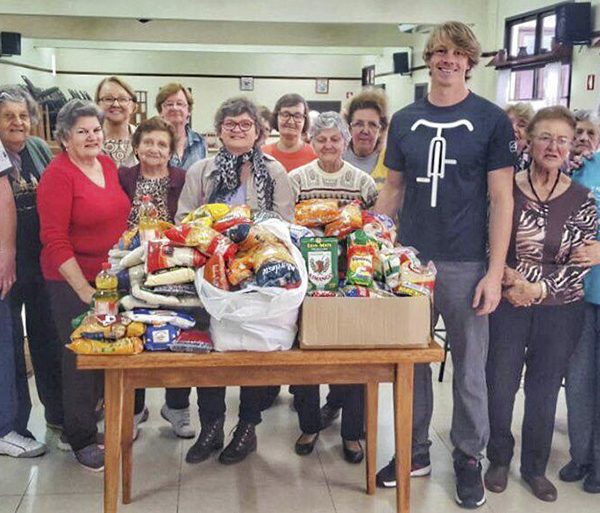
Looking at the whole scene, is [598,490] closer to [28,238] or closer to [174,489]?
[174,489]

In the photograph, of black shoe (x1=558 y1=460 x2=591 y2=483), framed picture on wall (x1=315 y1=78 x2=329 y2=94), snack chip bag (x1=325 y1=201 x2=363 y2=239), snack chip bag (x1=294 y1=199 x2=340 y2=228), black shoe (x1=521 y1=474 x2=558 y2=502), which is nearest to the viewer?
snack chip bag (x1=325 y1=201 x2=363 y2=239)

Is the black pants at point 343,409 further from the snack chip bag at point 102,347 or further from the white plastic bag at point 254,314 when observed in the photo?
the snack chip bag at point 102,347

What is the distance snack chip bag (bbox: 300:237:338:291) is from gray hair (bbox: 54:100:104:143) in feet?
3.60

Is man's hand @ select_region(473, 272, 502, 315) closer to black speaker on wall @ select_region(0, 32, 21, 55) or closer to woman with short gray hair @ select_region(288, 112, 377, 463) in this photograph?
woman with short gray hair @ select_region(288, 112, 377, 463)

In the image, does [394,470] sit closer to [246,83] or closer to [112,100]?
[112,100]

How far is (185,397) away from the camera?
2.98 meters

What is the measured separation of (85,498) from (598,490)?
1.83m

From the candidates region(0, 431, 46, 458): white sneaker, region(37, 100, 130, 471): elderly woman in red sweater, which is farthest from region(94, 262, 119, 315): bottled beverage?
region(0, 431, 46, 458): white sneaker

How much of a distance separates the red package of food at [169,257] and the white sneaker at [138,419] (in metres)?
1.22

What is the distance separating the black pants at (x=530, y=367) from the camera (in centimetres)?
243

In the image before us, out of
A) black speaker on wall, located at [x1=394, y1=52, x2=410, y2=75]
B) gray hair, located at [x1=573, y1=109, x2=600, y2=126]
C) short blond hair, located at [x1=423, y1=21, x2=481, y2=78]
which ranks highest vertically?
black speaker on wall, located at [x1=394, y1=52, x2=410, y2=75]

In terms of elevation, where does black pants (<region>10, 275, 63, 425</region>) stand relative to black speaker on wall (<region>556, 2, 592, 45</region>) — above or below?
below

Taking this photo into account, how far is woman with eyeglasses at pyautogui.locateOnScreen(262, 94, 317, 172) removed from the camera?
3.39 m

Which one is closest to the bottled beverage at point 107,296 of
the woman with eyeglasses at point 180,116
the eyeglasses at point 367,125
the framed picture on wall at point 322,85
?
the woman with eyeglasses at point 180,116
